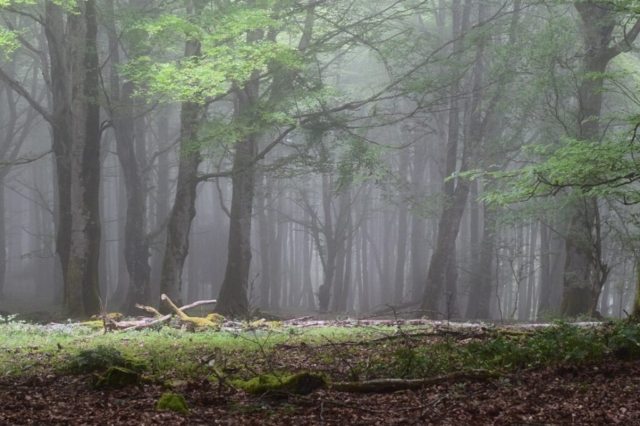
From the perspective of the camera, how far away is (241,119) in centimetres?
1845

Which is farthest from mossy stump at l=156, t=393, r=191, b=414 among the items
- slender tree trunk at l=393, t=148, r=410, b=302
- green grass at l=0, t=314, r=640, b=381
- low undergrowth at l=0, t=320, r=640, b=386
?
slender tree trunk at l=393, t=148, r=410, b=302

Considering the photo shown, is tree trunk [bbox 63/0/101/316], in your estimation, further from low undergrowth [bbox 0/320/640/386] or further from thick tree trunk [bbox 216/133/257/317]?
low undergrowth [bbox 0/320/640/386]

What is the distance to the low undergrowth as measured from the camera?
8.34 metres

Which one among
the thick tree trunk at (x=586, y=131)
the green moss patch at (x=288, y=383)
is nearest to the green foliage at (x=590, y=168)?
the green moss patch at (x=288, y=383)

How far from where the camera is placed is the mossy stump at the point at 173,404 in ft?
22.4

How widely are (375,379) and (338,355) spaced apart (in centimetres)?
109

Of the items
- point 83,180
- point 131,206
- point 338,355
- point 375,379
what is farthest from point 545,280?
point 375,379

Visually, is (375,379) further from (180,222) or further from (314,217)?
(314,217)

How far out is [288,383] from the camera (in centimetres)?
746

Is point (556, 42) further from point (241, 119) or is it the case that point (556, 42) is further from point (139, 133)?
point (139, 133)

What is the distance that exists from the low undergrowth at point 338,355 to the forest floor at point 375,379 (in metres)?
0.02

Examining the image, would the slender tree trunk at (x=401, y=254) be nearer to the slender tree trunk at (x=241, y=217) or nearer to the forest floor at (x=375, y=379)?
the slender tree trunk at (x=241, y=217)

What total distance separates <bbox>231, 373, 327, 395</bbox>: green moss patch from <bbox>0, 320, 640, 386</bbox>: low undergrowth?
0.15 metres

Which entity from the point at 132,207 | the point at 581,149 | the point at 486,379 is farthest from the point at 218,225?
the point at 486,379
